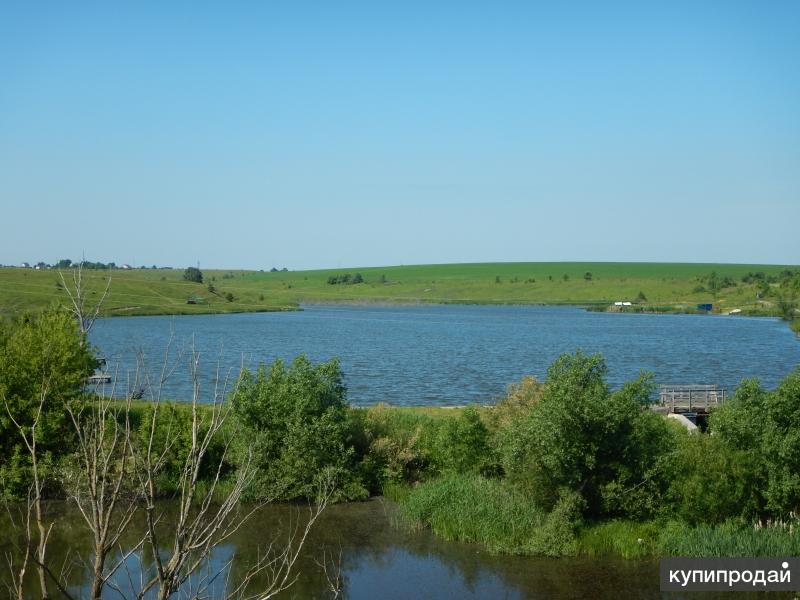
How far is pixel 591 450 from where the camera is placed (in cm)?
2808

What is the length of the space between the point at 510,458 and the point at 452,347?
202 feet

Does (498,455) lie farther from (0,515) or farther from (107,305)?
(107,305)

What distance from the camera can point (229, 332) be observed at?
108312 mm

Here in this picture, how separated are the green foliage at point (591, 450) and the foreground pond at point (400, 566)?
115 inches

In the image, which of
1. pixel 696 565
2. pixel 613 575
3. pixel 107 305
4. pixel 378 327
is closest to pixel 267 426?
pixel 613 575

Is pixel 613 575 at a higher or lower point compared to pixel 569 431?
lower

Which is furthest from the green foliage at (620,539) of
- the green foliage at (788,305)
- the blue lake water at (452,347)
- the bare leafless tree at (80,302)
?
the green foliage at (788,305)

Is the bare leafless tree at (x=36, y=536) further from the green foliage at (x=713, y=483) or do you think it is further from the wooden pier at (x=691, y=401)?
the wooden pier at (x=691, y=401)

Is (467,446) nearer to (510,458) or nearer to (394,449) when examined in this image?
(394,449)

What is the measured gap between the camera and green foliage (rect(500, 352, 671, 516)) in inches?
1093

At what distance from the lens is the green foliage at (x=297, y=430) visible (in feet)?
105

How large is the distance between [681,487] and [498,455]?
25.3 feet

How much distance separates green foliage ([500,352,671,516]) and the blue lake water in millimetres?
7037

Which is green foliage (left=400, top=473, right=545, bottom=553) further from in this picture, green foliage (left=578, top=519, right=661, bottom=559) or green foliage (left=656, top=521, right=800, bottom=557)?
green foliage (left=656, top=521, right=800, bottom=557)
